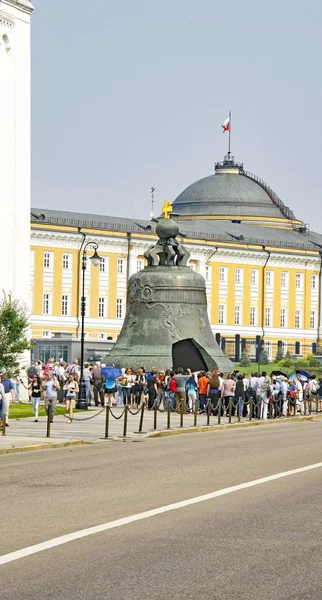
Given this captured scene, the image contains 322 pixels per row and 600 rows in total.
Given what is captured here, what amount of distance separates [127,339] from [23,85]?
1090 cm

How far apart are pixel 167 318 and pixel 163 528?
3220 centimetres

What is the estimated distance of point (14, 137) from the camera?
48969 mm

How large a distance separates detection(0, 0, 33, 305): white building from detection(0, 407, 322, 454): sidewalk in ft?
36.1

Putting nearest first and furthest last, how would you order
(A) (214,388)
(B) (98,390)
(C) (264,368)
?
(A) (214,388)
(B) (98,390)
(C) (264,368)

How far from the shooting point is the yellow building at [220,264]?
117 m

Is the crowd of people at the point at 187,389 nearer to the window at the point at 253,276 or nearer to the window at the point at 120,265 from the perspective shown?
the window at the point at 120,265

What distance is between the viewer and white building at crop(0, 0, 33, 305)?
1905 inches

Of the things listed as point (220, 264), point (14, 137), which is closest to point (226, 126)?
point (220, 264)

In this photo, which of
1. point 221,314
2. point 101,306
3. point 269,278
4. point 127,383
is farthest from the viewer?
point 269,278

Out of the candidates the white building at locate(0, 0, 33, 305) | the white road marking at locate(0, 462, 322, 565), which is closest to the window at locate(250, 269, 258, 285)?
the white building at locate(0, 0, 33, 305)

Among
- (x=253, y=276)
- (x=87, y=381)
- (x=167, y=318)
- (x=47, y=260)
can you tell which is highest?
(x=47, y=260)

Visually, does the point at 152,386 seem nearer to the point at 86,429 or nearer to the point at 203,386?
the point at 203,386

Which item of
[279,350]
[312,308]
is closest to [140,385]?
[279,350]

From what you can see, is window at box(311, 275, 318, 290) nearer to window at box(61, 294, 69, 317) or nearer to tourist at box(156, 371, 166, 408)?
window at box(61, 294, 69, 317)
